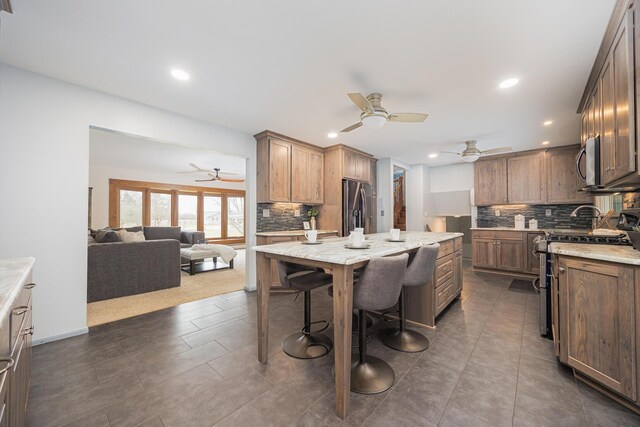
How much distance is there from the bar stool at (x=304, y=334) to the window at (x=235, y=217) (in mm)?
8171

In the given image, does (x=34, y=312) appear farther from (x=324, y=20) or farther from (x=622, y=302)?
(x=622, y=302)

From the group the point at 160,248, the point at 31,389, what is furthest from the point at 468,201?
the point at 31,389

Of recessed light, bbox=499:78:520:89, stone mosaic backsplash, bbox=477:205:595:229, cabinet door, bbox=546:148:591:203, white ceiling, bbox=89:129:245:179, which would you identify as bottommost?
stone mosaic backsplash, bbox=477:205:595:229

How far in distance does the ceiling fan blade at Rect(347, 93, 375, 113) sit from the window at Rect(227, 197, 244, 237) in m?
8.36

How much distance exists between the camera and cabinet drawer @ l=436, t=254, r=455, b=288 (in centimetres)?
269

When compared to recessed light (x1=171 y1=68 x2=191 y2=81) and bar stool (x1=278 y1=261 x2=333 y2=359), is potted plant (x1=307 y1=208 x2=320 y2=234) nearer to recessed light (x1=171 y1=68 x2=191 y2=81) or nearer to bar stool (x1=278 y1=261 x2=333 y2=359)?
bar stool (x1=278 y1=261 x2=333 y2=359)

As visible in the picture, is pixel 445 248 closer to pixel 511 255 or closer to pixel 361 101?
pixel 361 101

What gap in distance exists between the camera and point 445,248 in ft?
9.58

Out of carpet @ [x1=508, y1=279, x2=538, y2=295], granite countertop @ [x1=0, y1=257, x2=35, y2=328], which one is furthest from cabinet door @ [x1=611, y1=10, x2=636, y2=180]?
granite countertop @ [x1=0, y1=257, x2=35, y2=328]

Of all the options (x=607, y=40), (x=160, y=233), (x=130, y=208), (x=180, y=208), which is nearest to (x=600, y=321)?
(x=607, y=40)

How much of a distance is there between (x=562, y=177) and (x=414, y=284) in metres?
4.73

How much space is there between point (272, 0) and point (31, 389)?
2.94 m

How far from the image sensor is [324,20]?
174cm

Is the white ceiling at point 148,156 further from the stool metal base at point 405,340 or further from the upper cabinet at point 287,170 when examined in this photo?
the stool metal base at point 405,340
